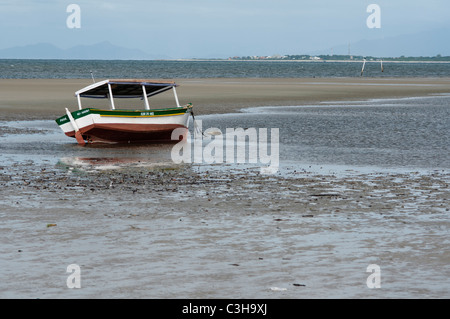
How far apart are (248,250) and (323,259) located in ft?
3.93

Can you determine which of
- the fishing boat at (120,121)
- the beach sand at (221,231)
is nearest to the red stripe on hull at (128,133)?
the fishing boat at (120,121)

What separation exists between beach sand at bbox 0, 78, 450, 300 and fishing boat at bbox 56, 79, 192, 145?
666cm

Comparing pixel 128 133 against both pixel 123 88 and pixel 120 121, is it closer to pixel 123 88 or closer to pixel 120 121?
pixel 120 121

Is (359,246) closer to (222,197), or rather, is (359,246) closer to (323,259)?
(323,259)

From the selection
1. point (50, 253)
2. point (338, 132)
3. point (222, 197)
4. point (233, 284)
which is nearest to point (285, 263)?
point (233, 284)

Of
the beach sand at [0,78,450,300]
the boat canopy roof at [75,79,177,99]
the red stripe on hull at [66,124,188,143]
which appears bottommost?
the beach sand at [0,78,450,300]

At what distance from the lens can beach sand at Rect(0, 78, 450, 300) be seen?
9.27m

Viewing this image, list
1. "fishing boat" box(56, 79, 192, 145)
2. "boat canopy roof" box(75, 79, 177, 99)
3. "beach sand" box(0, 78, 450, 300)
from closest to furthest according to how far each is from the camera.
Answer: "beach sand" box(0, 78, 450, 300), "fishing boat" box(56, 79, 192, 145), "boat canopy roof" box(75, 79, 177, 99)

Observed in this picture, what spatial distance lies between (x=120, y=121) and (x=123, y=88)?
3072 millimetres

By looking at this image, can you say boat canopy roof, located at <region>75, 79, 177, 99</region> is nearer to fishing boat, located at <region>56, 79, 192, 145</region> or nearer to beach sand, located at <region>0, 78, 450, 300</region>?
fishing boat, located at <region>56, 79, 192, 145</region>

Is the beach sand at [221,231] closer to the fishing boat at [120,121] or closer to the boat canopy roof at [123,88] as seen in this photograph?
the fishing boat at [120,121]

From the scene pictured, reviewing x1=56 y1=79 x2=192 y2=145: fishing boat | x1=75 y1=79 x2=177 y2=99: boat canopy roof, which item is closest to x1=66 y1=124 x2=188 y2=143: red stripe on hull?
x1=56 y1=79 x2=192 y2=145: fishing boat

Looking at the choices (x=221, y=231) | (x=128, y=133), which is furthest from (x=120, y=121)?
(x=221, y=231)

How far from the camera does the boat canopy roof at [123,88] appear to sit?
94.7ft
